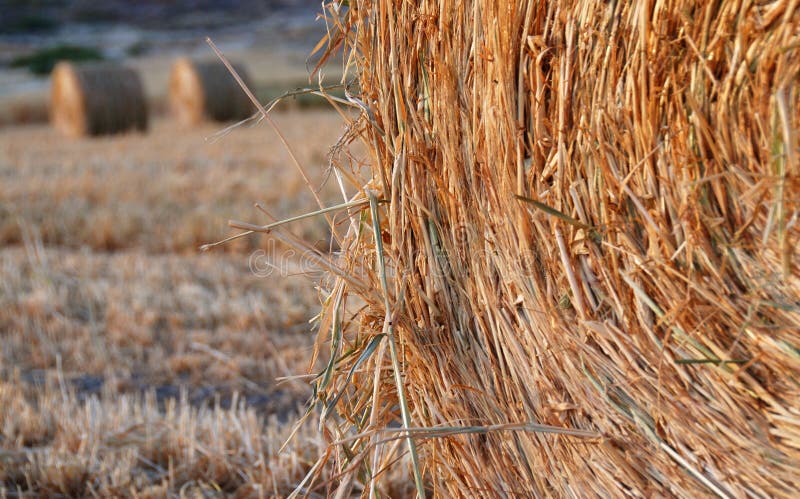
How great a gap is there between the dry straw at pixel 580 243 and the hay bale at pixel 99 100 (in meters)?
13.2

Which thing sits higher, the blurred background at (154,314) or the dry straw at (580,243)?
the dry straw at (580,243)

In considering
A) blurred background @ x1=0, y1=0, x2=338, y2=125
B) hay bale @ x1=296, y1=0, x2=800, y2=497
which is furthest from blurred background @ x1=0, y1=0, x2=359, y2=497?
blurred background @ x1=0, y1=0, x2=338, y2=125

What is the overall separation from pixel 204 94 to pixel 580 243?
48.0ft

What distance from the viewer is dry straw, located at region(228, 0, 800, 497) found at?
122 centimetres

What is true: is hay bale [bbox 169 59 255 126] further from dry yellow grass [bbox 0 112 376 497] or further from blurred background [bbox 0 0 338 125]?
blurred background [bbox 0 0 338 125]

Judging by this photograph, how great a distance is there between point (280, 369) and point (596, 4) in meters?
Answer: 2.61

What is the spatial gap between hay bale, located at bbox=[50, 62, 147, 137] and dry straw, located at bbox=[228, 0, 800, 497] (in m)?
13.2

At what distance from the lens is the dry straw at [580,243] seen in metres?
1.22

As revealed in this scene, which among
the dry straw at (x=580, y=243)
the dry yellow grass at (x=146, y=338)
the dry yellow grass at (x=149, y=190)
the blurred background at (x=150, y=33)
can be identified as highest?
the dry straw at (x=580, y=243)

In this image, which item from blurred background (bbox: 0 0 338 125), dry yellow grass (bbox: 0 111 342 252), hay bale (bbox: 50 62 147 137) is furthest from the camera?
blurred background (bbox: 0 0 338 125)

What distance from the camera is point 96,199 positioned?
24.2 ft

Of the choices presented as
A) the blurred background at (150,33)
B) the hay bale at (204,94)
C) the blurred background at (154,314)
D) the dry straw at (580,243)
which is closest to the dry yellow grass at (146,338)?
the blurred background at (154,314)

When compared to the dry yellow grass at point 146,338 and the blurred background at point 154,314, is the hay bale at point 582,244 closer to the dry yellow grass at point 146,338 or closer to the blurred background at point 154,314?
the blurred background at point 154,314

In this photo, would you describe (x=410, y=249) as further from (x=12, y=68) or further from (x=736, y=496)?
(x=12, y=68)
